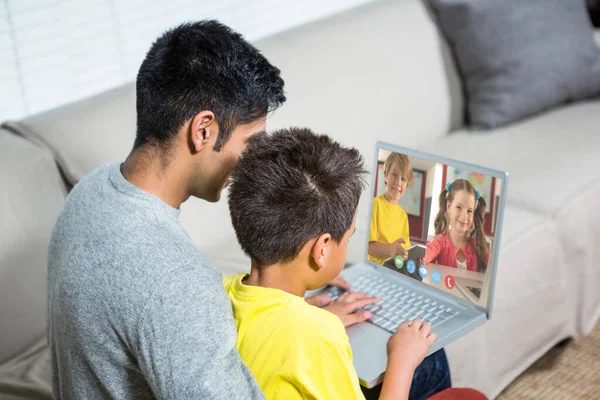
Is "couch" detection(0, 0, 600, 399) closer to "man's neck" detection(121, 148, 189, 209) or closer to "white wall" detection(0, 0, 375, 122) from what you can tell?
"white wall" detection(0, 0, 375, 122)

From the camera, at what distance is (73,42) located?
190cm

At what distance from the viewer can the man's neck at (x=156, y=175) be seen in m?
1.10

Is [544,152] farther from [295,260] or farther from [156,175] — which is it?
[156,175]

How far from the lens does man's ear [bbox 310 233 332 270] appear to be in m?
1.10

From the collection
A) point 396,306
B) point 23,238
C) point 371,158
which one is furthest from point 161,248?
point 371,158

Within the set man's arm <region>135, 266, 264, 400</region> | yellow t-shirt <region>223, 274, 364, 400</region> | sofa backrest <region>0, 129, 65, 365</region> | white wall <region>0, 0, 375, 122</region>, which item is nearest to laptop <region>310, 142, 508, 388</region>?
yellow t-shirt <region>223, 274, 364, 400</region>

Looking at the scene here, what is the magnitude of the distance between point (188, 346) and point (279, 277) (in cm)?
23

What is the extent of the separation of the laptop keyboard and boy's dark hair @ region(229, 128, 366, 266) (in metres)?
0.25

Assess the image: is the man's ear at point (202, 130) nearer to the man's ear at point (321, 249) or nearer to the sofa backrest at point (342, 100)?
the man's ear at point (321, 249)

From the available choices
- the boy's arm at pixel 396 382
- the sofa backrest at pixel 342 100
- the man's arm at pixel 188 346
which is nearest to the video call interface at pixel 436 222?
the boy's arm at pixel 396 382

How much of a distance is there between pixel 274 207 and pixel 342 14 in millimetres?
1336

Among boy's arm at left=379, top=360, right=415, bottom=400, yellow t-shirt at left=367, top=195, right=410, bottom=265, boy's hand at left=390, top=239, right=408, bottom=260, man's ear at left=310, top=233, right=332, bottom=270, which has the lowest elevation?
Answer: boy's arm at left=379, top=360, right=415, bottom=400

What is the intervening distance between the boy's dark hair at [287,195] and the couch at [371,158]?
0.59 metres

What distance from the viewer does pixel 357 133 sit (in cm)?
212
